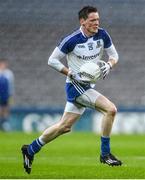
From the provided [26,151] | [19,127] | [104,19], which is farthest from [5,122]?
[26,151]

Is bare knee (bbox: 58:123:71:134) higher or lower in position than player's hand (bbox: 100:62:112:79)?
lower

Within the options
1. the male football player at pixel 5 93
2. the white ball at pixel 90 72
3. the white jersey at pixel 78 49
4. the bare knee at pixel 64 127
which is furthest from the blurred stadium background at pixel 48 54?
the bare knee at pixel 64 127

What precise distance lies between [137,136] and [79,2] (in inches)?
340

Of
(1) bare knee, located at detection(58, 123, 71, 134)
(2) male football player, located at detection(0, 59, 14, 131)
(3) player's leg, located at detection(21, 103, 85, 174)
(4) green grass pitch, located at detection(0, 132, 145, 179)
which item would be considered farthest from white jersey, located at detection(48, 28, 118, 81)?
(2) male football player, located at detection(0, 59, 14, 131)

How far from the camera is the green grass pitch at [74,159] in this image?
11.4 meters

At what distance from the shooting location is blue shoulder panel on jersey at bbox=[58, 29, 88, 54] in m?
11.9

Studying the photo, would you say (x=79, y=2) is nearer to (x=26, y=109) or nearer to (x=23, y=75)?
(x=26, y=109)

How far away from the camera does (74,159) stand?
1452 cm

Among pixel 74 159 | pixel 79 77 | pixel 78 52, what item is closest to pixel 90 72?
pixel 79 77

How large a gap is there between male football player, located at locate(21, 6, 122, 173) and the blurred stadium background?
2035mm

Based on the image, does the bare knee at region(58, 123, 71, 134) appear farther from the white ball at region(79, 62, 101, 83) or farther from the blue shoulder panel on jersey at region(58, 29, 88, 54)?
the blue shoulder panel on jersey at region(58, 29, 88, 54)

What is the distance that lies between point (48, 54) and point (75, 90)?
42.8 ft

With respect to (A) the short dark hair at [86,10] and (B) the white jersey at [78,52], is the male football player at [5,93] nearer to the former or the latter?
(B) the white jersey at [78,52]

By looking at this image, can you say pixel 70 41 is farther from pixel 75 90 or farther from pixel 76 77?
pixel 75 90
